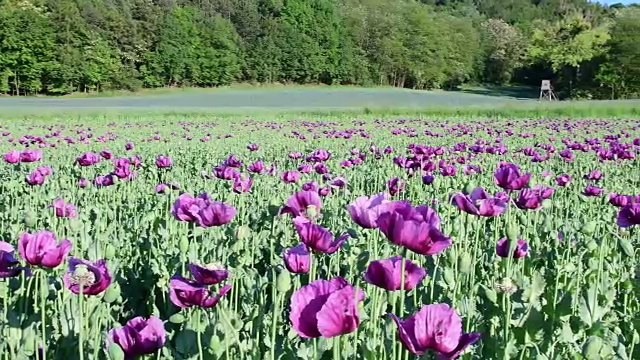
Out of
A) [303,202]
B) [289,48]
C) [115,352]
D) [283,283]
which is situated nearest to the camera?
[115,352]

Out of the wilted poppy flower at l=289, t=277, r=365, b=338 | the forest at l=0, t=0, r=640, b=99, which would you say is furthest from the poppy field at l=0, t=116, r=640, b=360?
the forest at l=0, t=0, r=640, b=99

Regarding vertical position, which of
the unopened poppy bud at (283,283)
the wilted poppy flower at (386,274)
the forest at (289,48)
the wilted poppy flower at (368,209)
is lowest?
the unopened poppy bud at (283,283)

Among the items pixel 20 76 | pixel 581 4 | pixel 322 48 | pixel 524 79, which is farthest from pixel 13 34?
pixel 581 4

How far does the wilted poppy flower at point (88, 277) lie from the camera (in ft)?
5.44

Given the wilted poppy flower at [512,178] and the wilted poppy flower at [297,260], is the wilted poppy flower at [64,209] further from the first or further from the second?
the wilted poppy flower at [512,178]

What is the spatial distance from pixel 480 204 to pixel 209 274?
136cm

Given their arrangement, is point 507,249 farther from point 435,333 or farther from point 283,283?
point 435,333

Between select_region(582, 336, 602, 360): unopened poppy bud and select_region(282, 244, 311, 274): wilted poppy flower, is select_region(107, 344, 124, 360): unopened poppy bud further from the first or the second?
select_region(582, 336, 602, 360): unopened poppy bud

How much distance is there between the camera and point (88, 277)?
5.46 feet

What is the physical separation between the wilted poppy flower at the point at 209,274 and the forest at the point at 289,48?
55542 mm

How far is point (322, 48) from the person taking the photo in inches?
2864

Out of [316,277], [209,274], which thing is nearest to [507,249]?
[316,277]

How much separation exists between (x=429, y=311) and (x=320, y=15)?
77059 millimetres

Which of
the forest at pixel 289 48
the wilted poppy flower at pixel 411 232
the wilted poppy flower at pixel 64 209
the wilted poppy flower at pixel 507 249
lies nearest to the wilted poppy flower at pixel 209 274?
the wilted poppy flower at pixel 411 232
